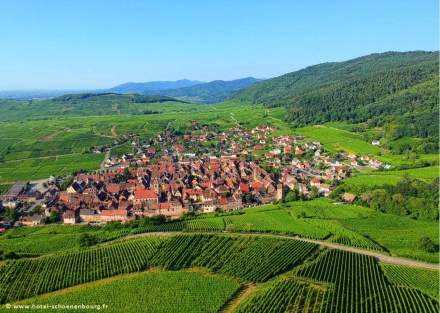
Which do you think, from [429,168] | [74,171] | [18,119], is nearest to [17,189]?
[74,171]

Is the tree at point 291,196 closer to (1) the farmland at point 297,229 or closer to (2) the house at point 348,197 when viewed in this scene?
(1) the farmland at point 297,229

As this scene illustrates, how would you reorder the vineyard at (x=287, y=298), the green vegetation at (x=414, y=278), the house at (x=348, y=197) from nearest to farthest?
the vineyard at (x=287, y=298), the green vegetation at (x=414, y=278), the house at (x=348, y=197)

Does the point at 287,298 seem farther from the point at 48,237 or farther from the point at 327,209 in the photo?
the point at 48,237

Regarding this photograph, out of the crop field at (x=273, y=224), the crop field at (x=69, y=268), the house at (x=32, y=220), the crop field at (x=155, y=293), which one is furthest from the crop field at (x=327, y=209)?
the house at (x=32, y=220)

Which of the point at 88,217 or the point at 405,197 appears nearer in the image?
the point at 88,217

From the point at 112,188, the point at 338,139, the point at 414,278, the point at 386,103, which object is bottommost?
the point at 414,278

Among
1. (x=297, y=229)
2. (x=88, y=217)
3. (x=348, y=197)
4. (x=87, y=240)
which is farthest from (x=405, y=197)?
(x=88, y=217)

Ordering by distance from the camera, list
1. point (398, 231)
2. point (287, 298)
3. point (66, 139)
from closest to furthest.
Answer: point (287, 298)
point (398, 231)
point (66, 139)

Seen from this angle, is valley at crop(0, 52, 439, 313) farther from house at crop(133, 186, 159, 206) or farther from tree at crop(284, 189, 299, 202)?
tree at crop(284, 189, 299, 202)
